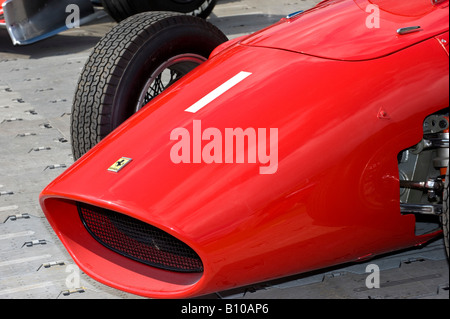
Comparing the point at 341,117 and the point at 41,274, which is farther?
the point at 41,274

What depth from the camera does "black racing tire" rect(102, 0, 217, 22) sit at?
7031mm

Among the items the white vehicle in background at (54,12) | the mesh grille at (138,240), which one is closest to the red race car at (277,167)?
the mesh grille at (138,240)

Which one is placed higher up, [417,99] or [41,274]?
[417,99]

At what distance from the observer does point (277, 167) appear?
9.61 ft

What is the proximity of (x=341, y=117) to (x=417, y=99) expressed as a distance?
27 centimetres

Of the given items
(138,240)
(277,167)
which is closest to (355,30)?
(277,167)

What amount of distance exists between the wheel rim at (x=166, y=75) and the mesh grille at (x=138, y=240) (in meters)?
0.79

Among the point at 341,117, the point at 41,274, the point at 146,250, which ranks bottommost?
the point at 41,274

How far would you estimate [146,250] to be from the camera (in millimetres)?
3139

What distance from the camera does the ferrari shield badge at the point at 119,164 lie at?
121 inches

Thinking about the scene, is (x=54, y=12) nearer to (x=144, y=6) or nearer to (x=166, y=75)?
(x=144, y=6)

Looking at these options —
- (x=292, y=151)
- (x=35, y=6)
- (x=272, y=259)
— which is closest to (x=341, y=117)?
(x=292, y=151)

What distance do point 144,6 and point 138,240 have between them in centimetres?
417

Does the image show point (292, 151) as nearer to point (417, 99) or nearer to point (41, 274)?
point (417, 99)
